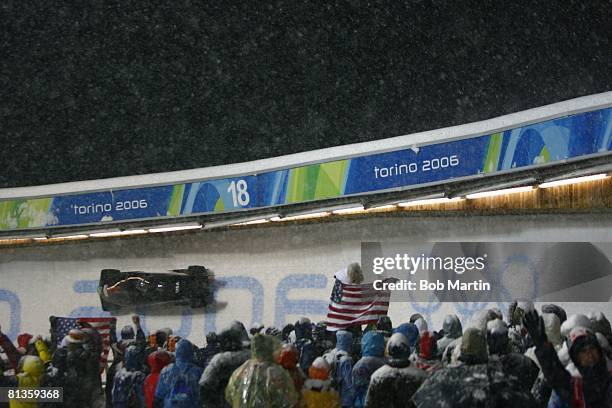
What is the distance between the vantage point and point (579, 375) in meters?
6.26

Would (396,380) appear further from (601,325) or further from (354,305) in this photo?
(601,325)

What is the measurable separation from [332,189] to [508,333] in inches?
97.3

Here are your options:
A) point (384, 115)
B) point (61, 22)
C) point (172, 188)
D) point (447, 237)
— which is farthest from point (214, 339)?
point (61, 22)

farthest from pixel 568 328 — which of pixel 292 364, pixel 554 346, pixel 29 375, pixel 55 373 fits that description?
pixel 29 375

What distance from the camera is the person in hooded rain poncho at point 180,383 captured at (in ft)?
26.4

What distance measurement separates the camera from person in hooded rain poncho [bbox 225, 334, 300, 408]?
6723 mm

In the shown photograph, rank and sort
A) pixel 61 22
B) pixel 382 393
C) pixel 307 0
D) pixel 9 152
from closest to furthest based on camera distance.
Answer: pixel 382 393
pixel 9 152
pixel 307 0
pixel 61 22

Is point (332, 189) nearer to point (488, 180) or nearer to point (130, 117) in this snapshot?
point (488, 180)

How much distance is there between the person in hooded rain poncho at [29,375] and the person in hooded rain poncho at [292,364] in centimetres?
365

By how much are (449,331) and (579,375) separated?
1.57 meters

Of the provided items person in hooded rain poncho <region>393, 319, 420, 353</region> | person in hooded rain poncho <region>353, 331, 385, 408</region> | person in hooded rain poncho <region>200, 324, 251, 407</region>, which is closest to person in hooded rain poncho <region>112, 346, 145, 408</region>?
person in hooded rain poncho <region>200, 324, 251, 407</region>

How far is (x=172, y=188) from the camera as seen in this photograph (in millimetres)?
9930

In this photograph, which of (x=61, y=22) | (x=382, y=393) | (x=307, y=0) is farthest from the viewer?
(x=61, y=22)

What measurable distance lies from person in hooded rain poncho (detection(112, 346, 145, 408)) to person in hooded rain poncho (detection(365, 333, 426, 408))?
117 inches
